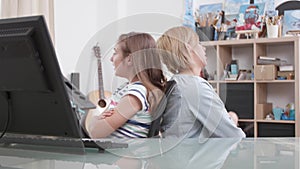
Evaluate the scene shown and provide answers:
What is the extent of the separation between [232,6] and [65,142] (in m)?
2.87

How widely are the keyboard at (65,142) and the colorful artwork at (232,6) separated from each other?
2.79 m

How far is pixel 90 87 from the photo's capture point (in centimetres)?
115

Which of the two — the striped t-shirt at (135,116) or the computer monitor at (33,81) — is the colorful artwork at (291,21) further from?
the computer monitor at (33,81)

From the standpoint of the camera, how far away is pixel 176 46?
130 centimetres

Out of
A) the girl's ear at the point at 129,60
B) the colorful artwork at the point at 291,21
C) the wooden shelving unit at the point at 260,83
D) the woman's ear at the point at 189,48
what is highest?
the colorful artwork at the point at 291,21

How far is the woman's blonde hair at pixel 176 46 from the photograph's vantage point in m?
1.21

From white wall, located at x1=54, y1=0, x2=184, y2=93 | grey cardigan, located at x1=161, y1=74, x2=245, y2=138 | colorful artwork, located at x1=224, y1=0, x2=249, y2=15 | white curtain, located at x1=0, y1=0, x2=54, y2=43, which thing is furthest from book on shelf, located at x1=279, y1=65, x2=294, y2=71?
grey cardigan, located at x1=161, y1=74, x2=245, y2=138

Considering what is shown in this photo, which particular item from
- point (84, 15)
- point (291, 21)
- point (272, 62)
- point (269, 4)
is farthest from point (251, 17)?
point (84, 15)

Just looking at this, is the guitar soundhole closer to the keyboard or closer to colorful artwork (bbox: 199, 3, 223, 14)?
the keyboard

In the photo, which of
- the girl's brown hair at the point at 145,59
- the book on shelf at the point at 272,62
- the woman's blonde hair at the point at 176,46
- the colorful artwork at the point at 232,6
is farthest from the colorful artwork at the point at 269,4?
the girl's brown hair at the point at 145,59

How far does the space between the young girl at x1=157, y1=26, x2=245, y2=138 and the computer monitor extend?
20.2 inches

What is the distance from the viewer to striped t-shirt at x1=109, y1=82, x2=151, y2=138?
1142 mm

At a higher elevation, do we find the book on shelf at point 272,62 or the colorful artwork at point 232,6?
the colorful artwork at point 232,6

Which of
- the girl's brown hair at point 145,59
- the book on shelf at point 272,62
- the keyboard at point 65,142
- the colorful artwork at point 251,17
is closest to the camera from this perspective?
the keyboard at point 65,142
